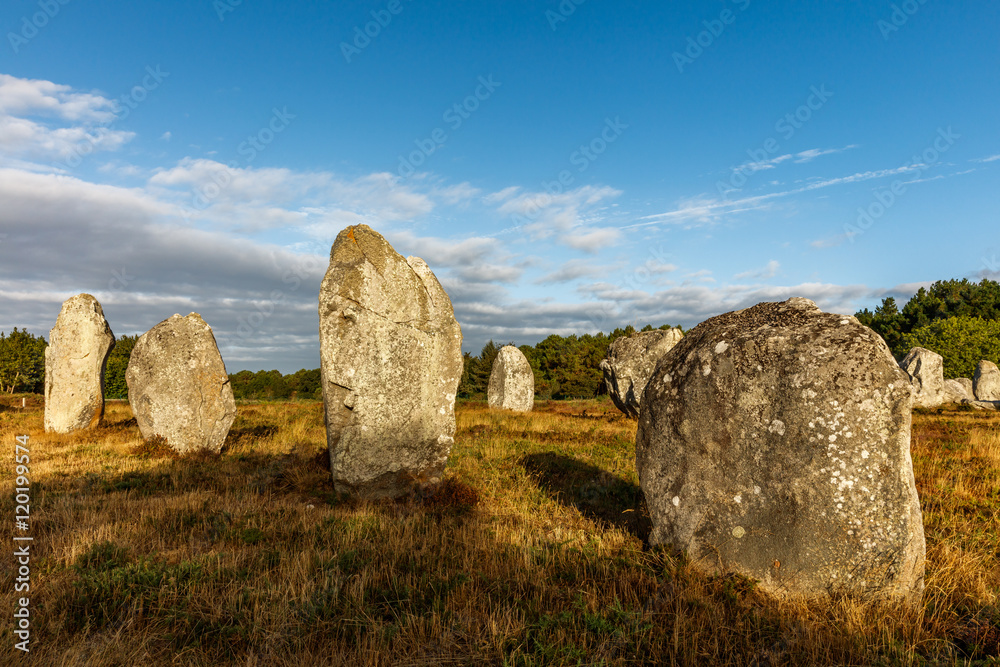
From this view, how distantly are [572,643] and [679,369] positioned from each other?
109 inches

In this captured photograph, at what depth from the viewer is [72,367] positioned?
14258mm

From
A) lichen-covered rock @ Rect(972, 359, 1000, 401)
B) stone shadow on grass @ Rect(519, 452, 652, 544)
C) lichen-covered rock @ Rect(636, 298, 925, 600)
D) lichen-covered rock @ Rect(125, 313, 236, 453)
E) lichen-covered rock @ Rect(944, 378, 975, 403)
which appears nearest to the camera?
lichen-covered rock @ Rect(636, 298, 925, 600)

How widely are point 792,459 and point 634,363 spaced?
14705 mm

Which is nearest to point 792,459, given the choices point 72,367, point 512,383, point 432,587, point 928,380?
point 432,587

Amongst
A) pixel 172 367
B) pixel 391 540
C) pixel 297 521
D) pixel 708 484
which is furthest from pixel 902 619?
pixel 172 367

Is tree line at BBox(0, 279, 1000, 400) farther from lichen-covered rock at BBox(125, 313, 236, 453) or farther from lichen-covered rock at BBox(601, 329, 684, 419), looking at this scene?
lichen-covered rock at BBox(125, 313, 236, 453)

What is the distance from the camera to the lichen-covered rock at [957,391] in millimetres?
24141

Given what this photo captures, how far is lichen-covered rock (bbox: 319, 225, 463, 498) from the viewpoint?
8070mm

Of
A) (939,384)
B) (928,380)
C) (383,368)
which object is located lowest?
(939,384)

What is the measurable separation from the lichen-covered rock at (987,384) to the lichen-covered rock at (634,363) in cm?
1978

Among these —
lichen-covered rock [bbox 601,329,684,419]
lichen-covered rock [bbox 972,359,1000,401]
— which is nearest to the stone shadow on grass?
lichen-covered rock [bbox 601,329,684,419]

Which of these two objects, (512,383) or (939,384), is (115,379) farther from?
(939,384)

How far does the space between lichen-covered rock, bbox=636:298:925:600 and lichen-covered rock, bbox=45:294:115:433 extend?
15.8 metres

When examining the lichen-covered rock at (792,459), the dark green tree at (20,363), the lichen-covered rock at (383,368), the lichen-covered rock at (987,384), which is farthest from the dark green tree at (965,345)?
the dark green tree at (20,363)
